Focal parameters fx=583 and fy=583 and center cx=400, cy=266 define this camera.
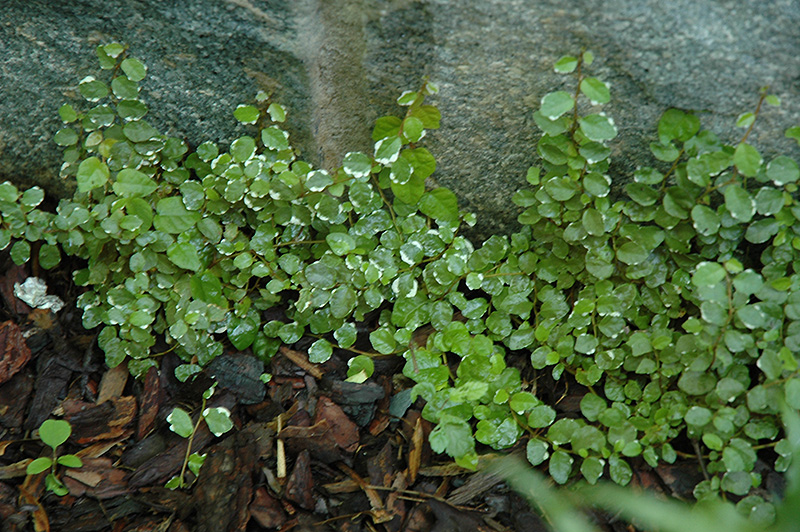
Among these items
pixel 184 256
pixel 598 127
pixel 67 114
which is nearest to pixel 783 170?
pixel 598 127

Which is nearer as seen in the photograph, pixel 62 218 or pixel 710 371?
pixel 710 371

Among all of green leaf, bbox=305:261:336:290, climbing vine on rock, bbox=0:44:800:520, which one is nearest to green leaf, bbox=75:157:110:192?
climbing vine on rock, bbox=0:44:800:520

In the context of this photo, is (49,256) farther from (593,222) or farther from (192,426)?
(593,222)

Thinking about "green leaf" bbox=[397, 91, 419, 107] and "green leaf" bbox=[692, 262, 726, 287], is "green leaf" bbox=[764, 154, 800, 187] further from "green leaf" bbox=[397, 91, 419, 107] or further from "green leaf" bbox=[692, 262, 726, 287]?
"green leaf" bbox=[397, 91, 419, 107]

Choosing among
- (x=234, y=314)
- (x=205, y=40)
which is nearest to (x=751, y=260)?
(x=234, y=314)

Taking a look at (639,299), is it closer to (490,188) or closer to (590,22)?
(490,188)

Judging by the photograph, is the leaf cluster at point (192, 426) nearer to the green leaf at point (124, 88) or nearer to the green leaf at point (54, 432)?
the green leaf at point (54, 432)
